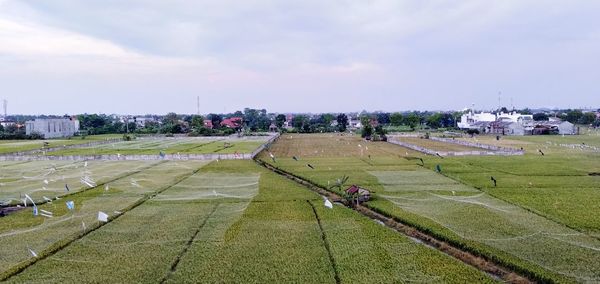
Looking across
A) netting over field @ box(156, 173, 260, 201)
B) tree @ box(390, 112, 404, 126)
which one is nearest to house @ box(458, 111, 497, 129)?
tree @ box(390, 112, 404, 126)

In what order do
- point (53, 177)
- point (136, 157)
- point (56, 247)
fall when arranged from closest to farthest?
point (56, 247) → point (53, 177) → point (136, 157)

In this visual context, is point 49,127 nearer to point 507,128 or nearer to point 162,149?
point 162,149

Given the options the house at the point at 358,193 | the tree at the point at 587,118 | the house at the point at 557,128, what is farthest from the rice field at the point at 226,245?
the tree at the point at 587,118

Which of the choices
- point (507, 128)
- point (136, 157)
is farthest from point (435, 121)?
point (136, 157)

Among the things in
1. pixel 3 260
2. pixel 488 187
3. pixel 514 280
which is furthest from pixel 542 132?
pixel 3 260

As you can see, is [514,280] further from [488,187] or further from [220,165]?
[220,165]

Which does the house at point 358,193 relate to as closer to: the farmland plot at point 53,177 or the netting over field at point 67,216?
the netting over field at point 67,216
